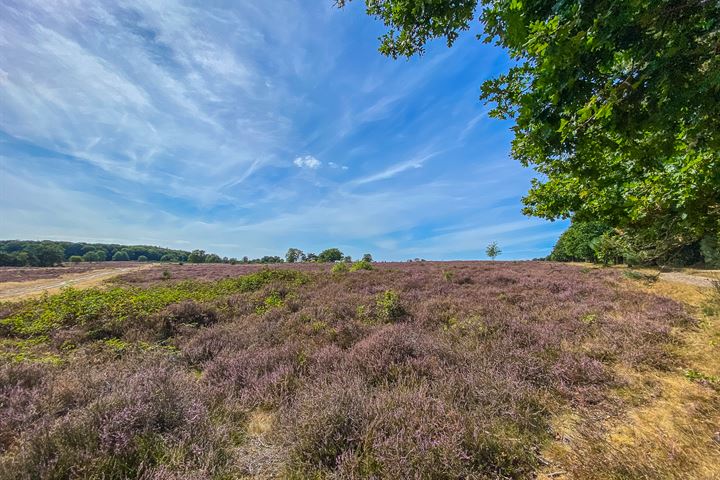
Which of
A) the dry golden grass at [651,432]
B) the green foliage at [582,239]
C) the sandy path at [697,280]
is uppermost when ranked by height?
the green foliage at [582,239]

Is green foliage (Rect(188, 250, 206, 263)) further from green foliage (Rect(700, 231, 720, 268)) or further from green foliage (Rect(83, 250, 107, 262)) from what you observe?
green foliage (Rect(700, 231, 720, 268))

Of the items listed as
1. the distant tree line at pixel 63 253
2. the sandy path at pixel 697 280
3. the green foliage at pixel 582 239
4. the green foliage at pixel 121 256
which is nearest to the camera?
the sandy path at pixel 697 280

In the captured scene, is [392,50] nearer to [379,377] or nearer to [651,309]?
[379,377]

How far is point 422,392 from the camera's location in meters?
3.38

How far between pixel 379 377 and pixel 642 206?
5428 mm

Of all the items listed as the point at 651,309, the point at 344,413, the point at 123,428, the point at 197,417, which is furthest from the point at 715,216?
the point at 123,428

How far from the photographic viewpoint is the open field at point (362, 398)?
2.43m

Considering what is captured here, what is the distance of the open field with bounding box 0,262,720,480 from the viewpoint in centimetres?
243

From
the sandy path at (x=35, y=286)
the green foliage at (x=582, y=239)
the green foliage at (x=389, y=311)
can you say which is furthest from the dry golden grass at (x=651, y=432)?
the green foliage at (x=582, y=239)

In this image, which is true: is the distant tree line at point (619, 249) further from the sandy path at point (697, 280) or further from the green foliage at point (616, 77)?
the green foliage at point (616, 77)

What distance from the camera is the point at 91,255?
85.8 metres

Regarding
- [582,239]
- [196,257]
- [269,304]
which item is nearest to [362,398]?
[269,304]

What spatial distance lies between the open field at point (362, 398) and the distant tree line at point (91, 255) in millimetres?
25092

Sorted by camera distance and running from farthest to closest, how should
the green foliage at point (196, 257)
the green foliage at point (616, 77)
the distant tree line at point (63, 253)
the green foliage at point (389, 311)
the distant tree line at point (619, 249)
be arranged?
the green foliage at point (196, 257) → the distant tree line at point (63, 253) → the green foliage at point (389, 311) → the distant tree line at point (619, 249) → the green foliage at point (616, 77)
